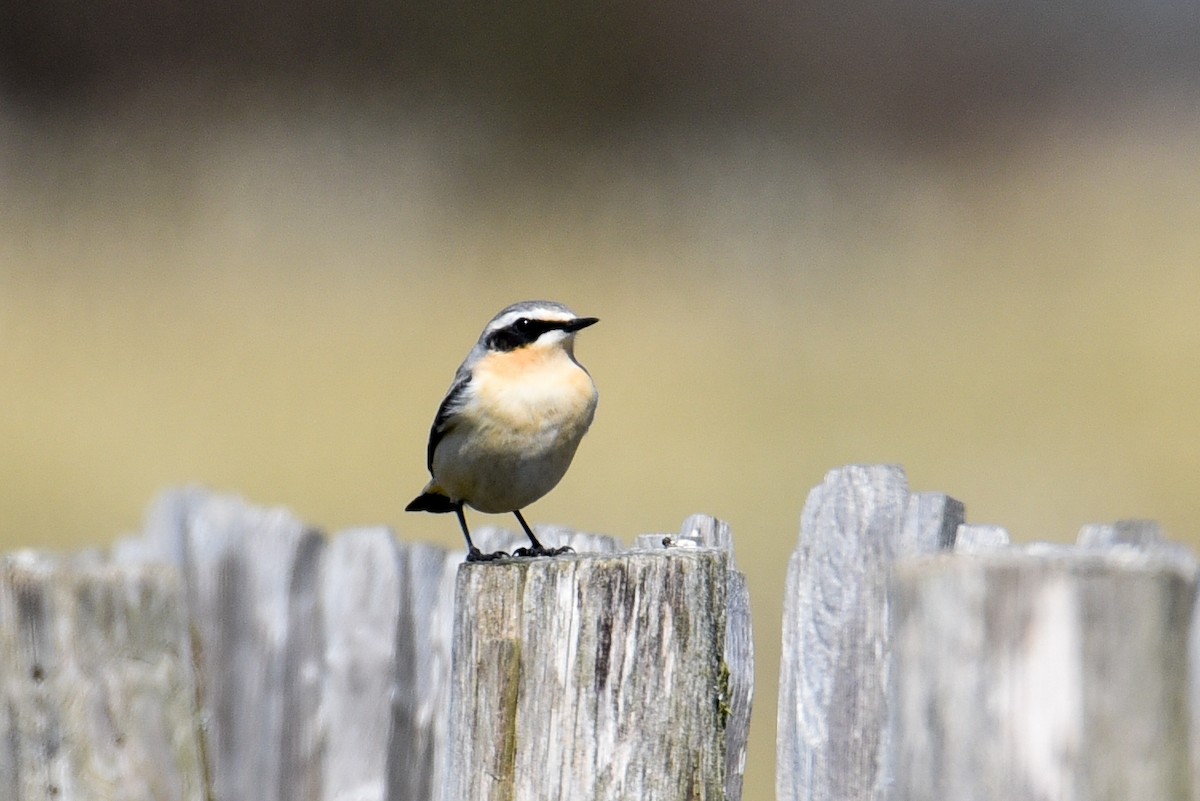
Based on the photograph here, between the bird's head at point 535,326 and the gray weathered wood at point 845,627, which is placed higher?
the bird's head at point 535,326

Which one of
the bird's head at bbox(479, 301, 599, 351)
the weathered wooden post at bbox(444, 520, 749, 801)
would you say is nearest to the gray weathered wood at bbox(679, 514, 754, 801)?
the weathered wooden post at bbox(444, 520, 749, 801)

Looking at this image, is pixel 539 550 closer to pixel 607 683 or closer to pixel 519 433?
pixel 519 433

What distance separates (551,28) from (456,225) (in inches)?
55.9

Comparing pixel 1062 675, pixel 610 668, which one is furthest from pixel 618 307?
pixel 1062 675

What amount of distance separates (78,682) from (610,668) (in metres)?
1.12

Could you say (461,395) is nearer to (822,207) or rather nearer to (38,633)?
(38,633)

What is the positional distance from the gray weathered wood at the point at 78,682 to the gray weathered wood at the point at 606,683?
734 millimetres

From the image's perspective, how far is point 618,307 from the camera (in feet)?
27.1

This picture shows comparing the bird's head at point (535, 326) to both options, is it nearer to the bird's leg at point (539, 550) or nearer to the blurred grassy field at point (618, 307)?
the bird's leg at point (539, 550)

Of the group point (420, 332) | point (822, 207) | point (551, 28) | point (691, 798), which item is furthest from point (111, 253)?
point (691, 798)

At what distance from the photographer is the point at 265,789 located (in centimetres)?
375

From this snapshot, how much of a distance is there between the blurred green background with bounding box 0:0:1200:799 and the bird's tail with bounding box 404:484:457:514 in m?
2.51

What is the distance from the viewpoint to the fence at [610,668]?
1653mm

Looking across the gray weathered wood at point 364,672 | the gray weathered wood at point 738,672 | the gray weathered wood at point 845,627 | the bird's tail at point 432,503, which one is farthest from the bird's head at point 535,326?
the gray weathered wood at point 845,627
